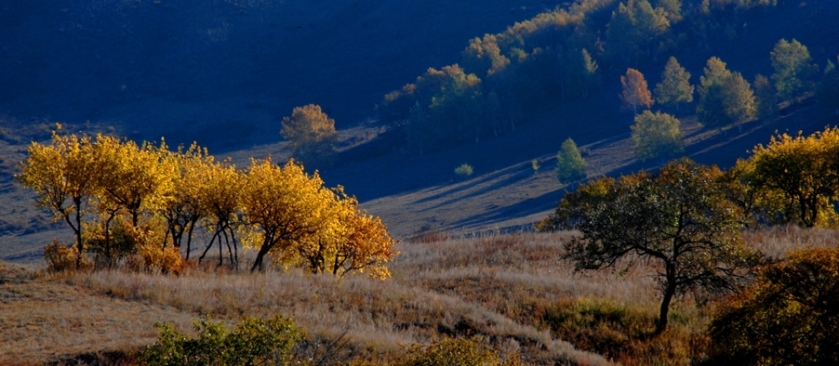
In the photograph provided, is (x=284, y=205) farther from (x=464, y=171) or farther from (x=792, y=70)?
(x=792, y=70)

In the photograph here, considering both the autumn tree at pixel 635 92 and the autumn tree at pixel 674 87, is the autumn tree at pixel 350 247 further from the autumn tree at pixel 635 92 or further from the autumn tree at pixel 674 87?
the autumn tree at pixel 635 92

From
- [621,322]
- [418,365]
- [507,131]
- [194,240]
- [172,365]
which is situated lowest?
[621,322]

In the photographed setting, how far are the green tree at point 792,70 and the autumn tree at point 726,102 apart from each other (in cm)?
924

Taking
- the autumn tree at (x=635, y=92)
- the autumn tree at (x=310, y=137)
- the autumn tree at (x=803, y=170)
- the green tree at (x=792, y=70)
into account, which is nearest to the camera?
the autumn tree at (x=803, y=170)

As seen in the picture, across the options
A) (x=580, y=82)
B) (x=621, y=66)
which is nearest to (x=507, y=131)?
(x=580, y=82)

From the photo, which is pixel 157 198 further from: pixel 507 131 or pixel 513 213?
pixel 507 131

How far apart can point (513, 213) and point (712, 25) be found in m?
92.6

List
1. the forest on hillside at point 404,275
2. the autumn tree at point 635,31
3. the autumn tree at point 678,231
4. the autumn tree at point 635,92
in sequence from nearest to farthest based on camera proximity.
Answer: the forest on hillside at point 404,275 < the autumn tree at point 678,231 < the autumn tree at point 635,92 < the autumn tree at point 635,31

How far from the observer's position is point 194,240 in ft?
267

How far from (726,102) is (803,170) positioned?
9066cm

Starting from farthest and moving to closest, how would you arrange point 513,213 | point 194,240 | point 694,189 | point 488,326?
point 513,213 → point 194,240 → point 488,326 → point 694,189

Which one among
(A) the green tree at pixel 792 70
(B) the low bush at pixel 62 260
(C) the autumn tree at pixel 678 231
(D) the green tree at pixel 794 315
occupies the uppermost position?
(A) the green tree at pixel 792 70

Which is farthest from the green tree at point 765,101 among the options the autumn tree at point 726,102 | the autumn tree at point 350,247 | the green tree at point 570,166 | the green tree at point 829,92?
the autumn tree at point 350,247

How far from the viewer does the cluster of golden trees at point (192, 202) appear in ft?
109
